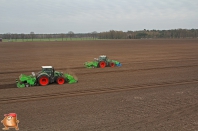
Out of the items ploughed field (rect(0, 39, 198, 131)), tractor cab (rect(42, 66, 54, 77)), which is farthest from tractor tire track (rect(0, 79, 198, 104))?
tractor cab (rect(42, 66, 54, 77))

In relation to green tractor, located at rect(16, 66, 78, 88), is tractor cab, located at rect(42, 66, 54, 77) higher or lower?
higher

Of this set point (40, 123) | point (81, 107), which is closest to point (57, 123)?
point (40, 123)

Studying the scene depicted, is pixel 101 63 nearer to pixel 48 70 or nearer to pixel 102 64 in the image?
pixel 102 64

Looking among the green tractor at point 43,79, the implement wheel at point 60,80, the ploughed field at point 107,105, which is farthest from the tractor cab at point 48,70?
the ploughed field at point 107,105

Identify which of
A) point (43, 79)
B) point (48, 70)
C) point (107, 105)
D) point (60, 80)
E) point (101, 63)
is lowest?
point (107, 105)

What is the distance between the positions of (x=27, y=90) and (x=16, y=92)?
0.64 m

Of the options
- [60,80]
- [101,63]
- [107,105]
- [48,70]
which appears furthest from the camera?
[101,63]

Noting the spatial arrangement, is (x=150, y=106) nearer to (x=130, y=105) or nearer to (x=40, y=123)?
(x=130, y=105)

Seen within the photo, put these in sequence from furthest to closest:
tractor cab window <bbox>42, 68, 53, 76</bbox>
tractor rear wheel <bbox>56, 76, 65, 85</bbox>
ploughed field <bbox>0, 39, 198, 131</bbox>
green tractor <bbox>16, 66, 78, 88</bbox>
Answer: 1. tractor rear wheel <bbox>56, 76, 65, 85</bbox>
2. tractor cab window <bbox>42, 68, 53, 76</bbox>
3. green tractor <bbox>16, 66, 78, 88</bbox>
4. ploughed field <bbox>0, 39, 198, 131</bbox>

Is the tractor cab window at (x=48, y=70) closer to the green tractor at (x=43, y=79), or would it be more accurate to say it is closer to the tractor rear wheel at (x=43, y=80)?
the green tractor at (x=43, y=79)

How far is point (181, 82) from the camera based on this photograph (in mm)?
15703

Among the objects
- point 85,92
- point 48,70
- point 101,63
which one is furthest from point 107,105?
point 101,63

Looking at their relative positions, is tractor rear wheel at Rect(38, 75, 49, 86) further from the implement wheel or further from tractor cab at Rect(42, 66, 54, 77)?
the implement wheel

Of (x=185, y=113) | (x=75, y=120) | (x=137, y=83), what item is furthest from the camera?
(x=137, y=83)
